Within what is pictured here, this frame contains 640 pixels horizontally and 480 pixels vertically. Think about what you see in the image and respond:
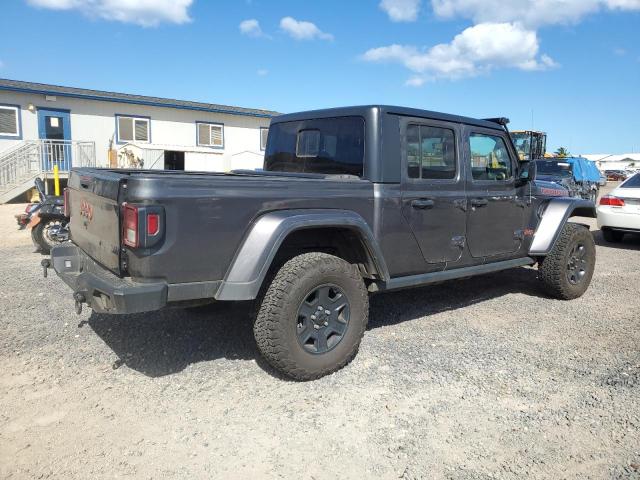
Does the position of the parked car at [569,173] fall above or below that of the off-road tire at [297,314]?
above

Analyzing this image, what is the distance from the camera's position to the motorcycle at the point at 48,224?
793cm

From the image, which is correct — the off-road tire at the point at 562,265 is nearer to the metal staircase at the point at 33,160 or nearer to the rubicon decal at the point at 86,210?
the rubicon decal at the point at 86,210

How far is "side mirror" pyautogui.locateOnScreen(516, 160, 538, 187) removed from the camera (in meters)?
5.19

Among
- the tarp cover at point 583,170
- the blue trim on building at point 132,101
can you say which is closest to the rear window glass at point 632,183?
the tarp cover at point 583,170

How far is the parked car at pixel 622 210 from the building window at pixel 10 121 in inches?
674

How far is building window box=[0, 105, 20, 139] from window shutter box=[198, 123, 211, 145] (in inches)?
261

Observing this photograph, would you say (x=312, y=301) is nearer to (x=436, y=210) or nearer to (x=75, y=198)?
(x=436, y=210)

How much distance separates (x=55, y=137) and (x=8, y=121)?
4.77ft

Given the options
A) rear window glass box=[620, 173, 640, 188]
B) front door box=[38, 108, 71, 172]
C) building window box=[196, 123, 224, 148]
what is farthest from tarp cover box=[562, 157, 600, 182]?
front door box=[38, 108, 71, 172]

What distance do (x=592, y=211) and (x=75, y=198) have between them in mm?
5591

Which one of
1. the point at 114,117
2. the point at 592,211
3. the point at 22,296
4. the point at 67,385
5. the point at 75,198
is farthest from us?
the point at 114,117

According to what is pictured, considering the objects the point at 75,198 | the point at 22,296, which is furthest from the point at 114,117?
the point at 75,198

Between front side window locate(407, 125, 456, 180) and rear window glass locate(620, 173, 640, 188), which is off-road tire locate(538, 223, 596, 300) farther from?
rear window glass locate(620, 173, 640, 188)

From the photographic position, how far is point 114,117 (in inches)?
749
